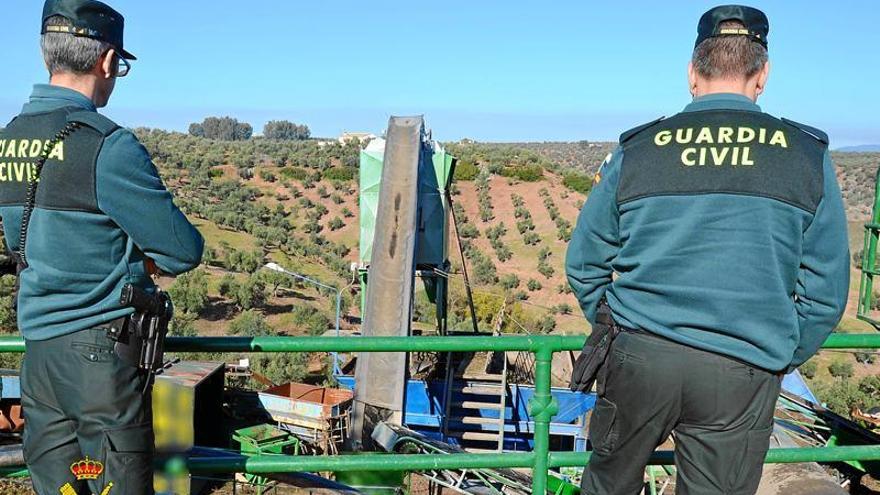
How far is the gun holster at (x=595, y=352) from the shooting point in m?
2.71

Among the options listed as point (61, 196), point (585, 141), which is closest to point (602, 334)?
point (61, 196)

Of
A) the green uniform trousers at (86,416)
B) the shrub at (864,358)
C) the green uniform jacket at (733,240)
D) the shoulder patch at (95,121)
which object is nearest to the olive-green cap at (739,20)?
the green uniform jacket at (733,240)

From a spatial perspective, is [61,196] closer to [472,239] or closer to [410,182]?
[410,182]

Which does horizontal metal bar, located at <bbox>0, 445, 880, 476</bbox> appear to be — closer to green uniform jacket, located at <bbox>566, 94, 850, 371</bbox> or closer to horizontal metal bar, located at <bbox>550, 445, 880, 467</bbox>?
horizontal metal bar, located at <bbox>550, 445, 880, 467</bbox>

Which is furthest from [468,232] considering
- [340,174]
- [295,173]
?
[295,173]

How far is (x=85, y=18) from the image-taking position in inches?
103

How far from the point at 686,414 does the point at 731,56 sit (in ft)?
3.76

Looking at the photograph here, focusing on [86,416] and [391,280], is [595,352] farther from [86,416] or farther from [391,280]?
[391,280]

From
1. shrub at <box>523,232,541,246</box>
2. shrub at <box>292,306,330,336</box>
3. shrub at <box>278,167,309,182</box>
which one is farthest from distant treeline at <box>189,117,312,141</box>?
shrub at <box>292,306,330,336</box>

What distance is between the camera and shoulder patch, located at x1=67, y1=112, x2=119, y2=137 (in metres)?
2.54

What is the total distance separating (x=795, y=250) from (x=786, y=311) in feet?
0.63

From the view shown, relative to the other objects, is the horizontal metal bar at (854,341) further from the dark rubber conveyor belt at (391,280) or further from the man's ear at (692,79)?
the dark rubber conveyor belt at (391,280)

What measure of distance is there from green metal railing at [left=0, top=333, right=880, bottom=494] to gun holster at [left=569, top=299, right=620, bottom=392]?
1.21ft

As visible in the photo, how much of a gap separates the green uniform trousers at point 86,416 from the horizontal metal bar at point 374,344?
19.5 inches
